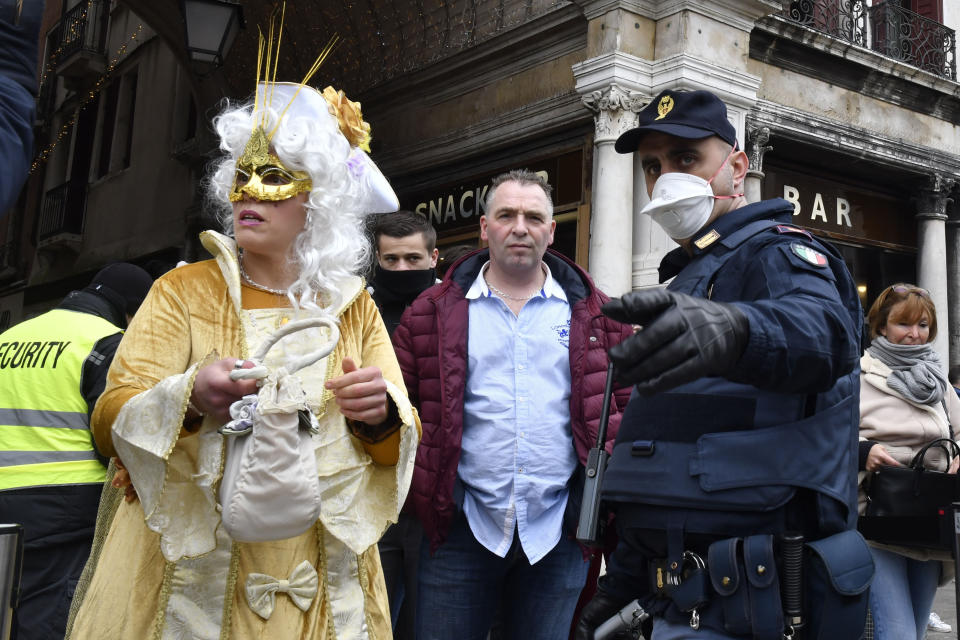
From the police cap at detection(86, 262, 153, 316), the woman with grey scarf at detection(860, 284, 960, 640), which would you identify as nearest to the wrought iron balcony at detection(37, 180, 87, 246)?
the police cap at detection(86, 262, 153, 316)

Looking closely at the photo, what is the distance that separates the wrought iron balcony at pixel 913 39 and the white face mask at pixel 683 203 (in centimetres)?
985

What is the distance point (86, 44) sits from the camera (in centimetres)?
1811

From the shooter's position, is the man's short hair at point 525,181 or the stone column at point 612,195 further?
the stone column at point 612,195

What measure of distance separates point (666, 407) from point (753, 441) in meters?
0.22

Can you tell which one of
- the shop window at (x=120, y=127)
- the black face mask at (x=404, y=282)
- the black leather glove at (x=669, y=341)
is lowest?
the black leather glove at (x=669, y=341)

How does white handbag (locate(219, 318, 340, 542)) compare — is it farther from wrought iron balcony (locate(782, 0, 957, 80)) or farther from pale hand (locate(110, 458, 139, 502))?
wrought iron balcony (locate(782, 0, 957, 80))

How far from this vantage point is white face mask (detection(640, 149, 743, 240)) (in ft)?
7.62

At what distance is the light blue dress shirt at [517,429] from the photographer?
3.20 meters

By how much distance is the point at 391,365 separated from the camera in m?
2.48

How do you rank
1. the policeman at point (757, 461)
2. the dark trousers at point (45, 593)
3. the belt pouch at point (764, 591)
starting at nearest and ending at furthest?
the policeman at point (757, 461) → the belt pouch at point (764, 591) → the dark trousers at point (45, 593)

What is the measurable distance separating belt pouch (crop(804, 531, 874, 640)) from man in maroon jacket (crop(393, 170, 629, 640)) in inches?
50.8

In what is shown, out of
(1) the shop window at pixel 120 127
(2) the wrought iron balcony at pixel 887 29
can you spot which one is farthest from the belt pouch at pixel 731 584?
(1) the shop window at pixel 120 127

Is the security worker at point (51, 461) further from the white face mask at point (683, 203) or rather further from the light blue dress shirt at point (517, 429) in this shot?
the white face mask at point (683, 203)

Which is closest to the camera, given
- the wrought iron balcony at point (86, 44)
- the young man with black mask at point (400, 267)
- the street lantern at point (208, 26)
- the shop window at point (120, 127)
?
the young man with black mask at point (400, 267)
